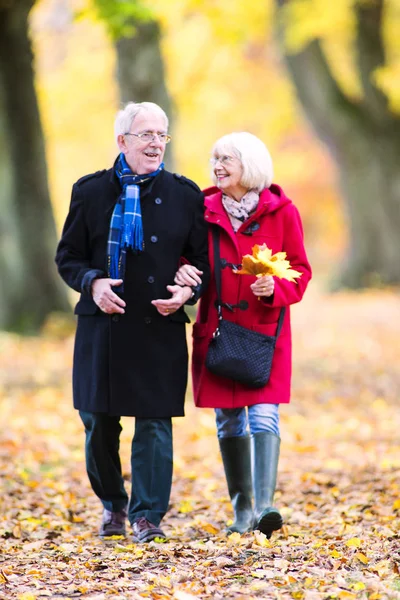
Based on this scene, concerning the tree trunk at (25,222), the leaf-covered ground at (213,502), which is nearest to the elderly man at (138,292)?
the leaf-covered ground at (213,502)

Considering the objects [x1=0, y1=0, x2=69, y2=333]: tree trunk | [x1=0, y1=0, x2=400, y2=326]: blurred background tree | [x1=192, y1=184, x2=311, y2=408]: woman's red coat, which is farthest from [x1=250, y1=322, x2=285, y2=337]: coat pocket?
[x1=0, y1=0, x2=400, y2=326]: blurred background tree

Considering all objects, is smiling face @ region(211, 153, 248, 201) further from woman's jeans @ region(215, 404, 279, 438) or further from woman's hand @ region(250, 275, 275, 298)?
woman's jeans @ region(215, 404, 279, 438)

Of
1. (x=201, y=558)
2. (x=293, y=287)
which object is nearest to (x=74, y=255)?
(x=293, y=287)

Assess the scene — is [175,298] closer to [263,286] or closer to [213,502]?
[263,286]

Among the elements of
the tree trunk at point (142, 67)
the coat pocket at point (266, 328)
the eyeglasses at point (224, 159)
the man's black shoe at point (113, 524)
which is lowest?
the man's black shoe at point (113, 524)

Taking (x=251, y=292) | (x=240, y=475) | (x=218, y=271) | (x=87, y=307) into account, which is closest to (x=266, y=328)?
(x=251, y=292)

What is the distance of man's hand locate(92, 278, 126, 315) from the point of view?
189 inches

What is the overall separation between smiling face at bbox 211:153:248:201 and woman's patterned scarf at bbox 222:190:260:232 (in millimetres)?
60

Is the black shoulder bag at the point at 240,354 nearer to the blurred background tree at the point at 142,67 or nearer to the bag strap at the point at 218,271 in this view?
the bag strap at the point at 218,271

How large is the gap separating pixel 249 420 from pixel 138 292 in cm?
84

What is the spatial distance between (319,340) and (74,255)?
9.15 meters

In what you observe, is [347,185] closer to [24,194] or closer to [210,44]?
[210,44]

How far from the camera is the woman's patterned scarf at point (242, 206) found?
498 centimetres

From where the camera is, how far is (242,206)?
4980mm
